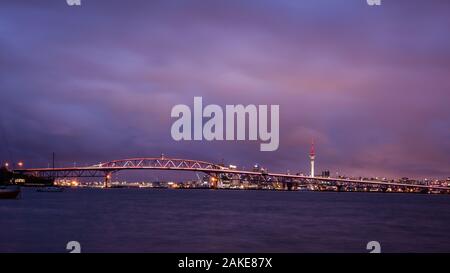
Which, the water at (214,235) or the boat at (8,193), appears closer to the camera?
the water at (214,235)

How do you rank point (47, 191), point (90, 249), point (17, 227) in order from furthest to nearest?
point (47, 191) < point (17, 227) < point (90, 249)

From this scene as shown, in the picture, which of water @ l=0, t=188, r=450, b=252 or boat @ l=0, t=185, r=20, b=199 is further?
boat @ l=0, t=185, r=20, b=199

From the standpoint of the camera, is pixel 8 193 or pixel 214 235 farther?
pixel 8 193

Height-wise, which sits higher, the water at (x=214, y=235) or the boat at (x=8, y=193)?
the boat at (x=8, y=193)

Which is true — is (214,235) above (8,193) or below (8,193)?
below

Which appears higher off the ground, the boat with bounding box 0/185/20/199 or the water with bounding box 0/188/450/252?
the boat with bounding box 0/185/20/199

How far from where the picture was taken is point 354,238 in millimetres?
29109
